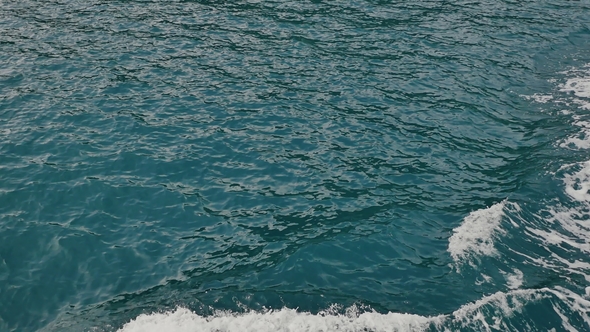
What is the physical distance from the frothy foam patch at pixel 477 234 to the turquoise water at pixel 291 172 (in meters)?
0.07

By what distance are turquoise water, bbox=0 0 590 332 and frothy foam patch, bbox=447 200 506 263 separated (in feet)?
0.25

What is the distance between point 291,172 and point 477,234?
791 cm

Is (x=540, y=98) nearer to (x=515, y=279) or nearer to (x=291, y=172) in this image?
(x=515, y=279)

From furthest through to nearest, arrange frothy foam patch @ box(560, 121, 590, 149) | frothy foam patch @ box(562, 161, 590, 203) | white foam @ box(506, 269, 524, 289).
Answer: frothy foam patch @ box(560, 121, 590, 149), frothy foam patch @ box(562, 161, 590, 203), white foam @ box(506, 269, 524, 289)

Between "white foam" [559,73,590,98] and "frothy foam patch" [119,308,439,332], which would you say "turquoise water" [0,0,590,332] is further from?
"white foam" [559,73,590,98]

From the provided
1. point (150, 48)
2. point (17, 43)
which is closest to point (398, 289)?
point (150, 48)

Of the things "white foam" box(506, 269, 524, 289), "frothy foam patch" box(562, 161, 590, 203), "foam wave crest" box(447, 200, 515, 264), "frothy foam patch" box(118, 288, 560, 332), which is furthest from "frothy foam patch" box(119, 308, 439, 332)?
"frothy foam patch" box(562, 161, 590, 203)

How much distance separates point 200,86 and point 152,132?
4.80m

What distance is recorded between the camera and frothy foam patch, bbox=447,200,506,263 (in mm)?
20094

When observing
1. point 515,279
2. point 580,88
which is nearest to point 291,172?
point 515,279

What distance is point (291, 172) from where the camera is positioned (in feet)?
80.1

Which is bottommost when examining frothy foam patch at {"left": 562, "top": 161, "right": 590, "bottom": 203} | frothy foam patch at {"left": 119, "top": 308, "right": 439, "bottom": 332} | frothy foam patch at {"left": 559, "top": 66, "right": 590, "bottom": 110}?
frothy foam patch at {"left": 119, "top": 308, "right": 439, "bottom": 332}

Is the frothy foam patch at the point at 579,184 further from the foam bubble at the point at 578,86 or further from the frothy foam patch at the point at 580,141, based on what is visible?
the foam bubble at the point at 578,86

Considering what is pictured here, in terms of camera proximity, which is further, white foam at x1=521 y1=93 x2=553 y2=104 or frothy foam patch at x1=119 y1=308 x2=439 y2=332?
white foam at x1=521 y1=93 x2=553 y2=104
